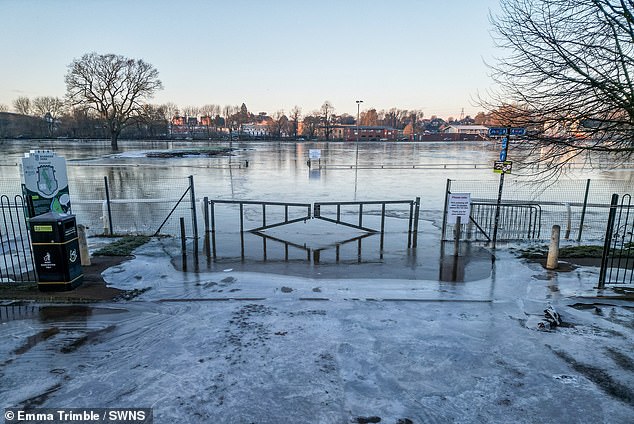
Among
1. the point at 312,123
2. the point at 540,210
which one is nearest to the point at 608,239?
the point at 540,210

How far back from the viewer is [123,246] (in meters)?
9.41

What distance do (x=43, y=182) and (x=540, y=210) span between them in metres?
13.0

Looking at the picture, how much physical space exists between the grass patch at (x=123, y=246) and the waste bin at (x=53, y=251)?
2.10 meters

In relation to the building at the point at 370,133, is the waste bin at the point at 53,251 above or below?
below

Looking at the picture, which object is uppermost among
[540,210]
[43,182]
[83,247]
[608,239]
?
[43,182]

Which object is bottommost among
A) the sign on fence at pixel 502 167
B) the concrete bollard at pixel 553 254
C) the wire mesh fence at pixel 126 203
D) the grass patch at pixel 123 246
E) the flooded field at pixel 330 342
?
the wire mesh fence at pixel 126 203

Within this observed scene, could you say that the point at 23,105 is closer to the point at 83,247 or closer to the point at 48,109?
the point at 48,109

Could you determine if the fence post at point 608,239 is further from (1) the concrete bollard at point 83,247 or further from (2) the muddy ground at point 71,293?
(1) the concrete bollard at point 83,247

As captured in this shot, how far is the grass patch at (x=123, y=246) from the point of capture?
29.3 ft

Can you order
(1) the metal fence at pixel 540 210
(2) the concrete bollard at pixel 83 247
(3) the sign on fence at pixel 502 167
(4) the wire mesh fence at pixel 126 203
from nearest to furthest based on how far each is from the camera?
1. (2) the concrete bollard at pixel 83 247
2. (3) the sign on fence at pixel 502 167
3. (1) the metal fence at pixel 540 210
4. (4) the wire mesh fence at pixel 126 203

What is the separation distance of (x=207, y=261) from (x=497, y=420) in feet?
21.2

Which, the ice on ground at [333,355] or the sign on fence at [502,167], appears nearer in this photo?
the ice on ground at [333,355]

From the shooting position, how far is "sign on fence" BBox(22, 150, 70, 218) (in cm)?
906

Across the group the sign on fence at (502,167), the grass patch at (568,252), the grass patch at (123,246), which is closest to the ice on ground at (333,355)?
the grass patch at (568,252)
